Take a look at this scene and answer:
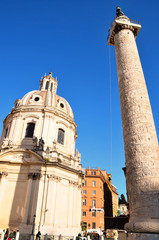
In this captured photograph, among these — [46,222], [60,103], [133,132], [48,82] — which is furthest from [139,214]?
[48,82]

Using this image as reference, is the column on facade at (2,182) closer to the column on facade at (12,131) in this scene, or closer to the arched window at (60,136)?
the column on facade at (12,131)

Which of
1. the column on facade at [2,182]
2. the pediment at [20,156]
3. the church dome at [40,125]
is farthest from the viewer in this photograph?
the church dome at [40,125]

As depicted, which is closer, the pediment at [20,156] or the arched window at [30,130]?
the pediment at [20,156]

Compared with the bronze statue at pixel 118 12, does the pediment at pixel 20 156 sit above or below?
below

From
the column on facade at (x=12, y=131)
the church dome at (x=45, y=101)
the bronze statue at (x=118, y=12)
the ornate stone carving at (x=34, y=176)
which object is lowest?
the ornate stone carving at (x=34, y=176)

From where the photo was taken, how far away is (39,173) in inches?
899

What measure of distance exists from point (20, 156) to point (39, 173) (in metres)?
3.37

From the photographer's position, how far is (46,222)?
2059 centimetres

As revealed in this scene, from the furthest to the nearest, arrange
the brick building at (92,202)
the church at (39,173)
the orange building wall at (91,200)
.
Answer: the orange building wall at (91,200), the brick building at (92,202), the church at (39,173)

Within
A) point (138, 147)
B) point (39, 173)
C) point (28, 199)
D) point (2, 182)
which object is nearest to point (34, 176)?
point (39, 173)

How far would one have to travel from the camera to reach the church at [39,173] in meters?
21.1

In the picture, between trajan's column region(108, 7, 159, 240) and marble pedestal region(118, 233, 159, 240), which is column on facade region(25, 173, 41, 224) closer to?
trajan's column region(108, 7, 159, 240)

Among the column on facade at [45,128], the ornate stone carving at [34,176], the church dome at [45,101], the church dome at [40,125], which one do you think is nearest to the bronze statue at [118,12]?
the church dome at [40,125]

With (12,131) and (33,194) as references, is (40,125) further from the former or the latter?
(33,194)
